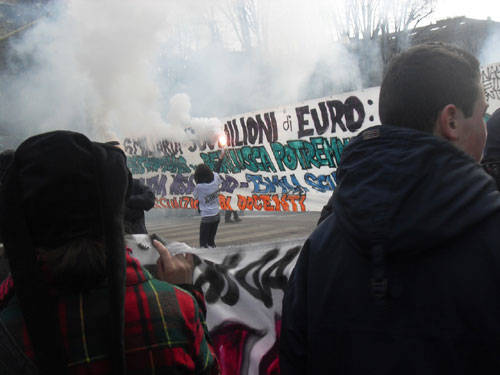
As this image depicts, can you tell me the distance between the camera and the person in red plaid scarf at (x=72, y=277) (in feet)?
3.84

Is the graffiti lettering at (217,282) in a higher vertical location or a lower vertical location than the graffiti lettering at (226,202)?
higher

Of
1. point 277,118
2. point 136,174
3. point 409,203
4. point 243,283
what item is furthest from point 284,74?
point 409,203

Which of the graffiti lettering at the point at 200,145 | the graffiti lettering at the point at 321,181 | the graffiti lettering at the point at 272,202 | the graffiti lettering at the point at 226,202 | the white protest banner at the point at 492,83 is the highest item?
the white protest banner at the point at 492,83

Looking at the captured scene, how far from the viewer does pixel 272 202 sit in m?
8.52

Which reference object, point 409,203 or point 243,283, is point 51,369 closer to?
point 409,203

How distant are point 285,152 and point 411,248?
7.04m

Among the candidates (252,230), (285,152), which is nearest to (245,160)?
(285,152)

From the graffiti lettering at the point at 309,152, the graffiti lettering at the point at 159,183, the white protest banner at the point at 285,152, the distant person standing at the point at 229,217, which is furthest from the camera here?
the distant person standing at the point at 229,217

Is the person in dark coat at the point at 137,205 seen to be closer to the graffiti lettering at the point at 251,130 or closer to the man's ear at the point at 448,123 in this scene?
the graffiti lettering at the point at 251,130

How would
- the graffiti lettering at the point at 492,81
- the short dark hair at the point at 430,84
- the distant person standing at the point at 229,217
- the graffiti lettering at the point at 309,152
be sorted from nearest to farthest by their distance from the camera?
the short dark hair at the point at 430,84 < the graffiti lettering at the point at 492,81 < the graffiti lettering at the point at 309,152 < the distant person standing at the point at 229,217

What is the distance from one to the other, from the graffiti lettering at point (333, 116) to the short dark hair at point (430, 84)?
5880 mm

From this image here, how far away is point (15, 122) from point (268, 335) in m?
15.2

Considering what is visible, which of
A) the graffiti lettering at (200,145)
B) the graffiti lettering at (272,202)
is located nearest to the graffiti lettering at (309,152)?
the graffiti lettering at (272,202)

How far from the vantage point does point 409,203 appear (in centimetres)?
105
